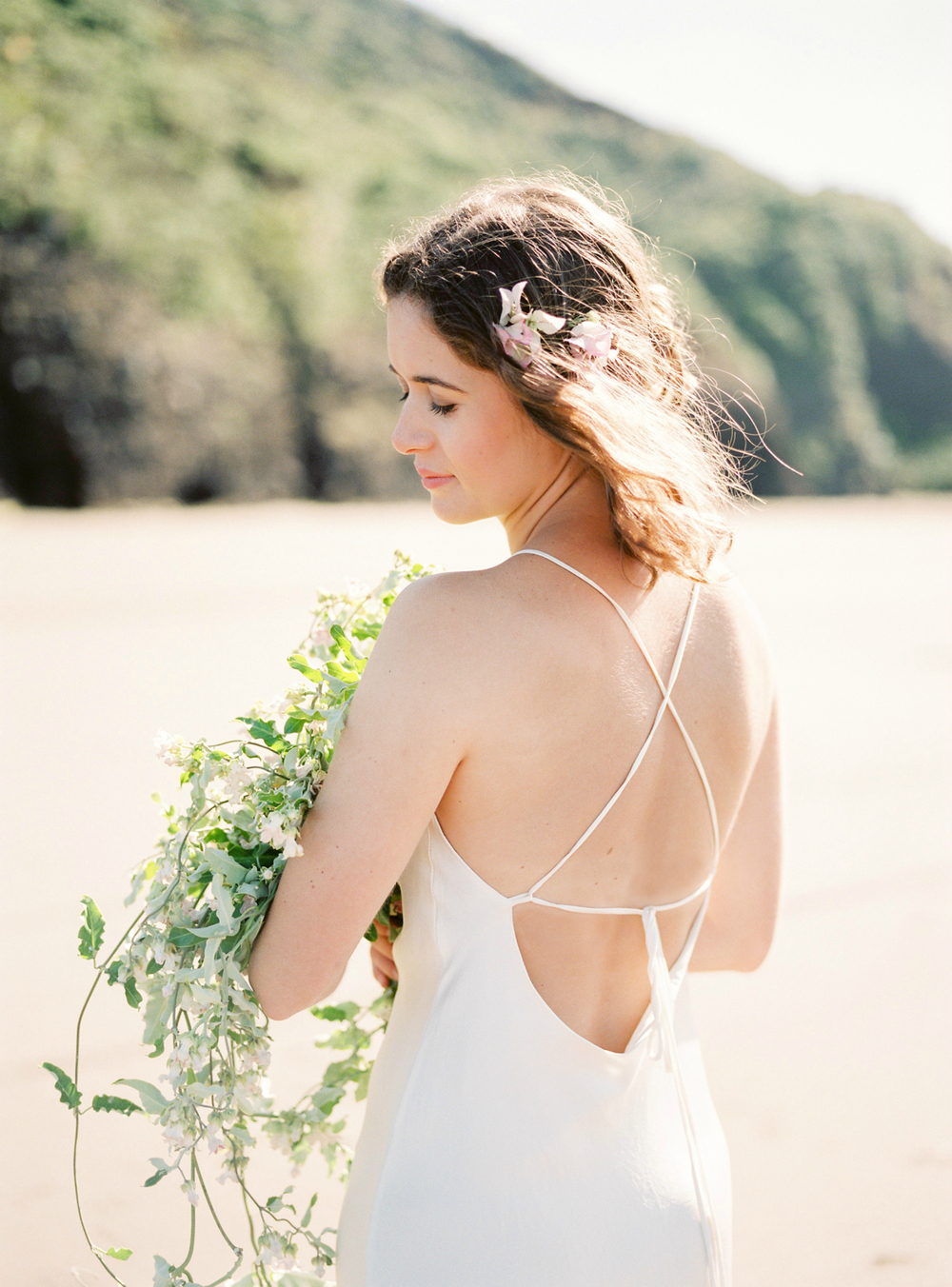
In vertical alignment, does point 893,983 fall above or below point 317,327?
above

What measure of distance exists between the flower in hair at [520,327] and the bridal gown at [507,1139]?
252 millimetres

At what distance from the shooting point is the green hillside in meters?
24.6

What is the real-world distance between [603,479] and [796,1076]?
343cm

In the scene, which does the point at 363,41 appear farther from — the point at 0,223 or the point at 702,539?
the point at 702,539

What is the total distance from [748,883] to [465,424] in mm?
886

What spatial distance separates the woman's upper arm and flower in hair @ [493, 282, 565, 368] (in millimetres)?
315

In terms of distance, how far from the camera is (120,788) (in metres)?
7.20

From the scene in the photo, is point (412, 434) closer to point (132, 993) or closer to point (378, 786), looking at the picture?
point (378, 786)

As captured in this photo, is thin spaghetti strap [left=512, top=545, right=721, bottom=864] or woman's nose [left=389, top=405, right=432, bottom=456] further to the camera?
woman's nose [left=389, top=405, right=432, bottom=456]

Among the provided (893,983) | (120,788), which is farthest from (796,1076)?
(120,788)

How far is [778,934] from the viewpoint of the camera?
5.49 m

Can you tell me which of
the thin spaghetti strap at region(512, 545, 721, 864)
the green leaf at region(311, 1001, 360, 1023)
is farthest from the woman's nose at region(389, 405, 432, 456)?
the green leaf at region(311, 1001, 360, 1023)

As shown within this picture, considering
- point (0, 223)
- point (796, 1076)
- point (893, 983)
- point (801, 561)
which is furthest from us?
point (0, 223)

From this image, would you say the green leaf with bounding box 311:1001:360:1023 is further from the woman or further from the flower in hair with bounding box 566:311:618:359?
the flower in hair with bounding box 566:311:618:359
